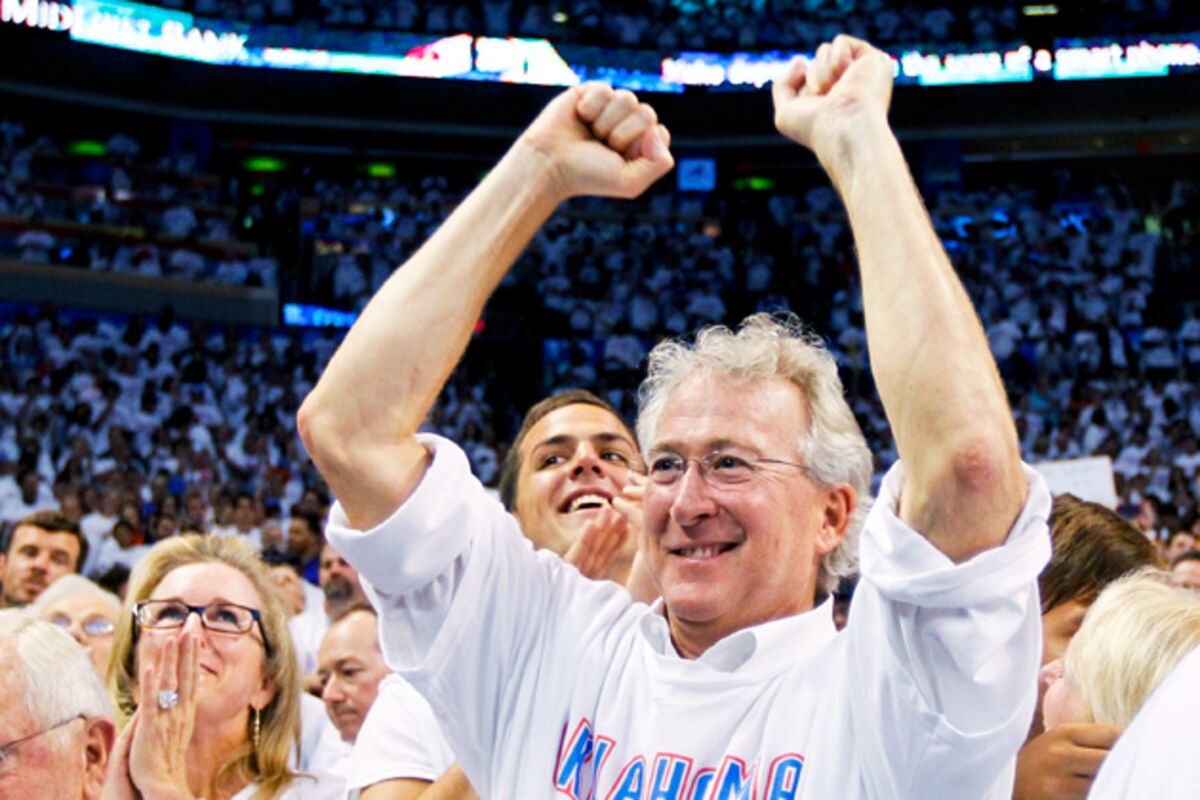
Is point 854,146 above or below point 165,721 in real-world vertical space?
above

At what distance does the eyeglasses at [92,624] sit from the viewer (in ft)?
12.1

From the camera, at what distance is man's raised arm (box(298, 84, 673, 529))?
73.9 inches

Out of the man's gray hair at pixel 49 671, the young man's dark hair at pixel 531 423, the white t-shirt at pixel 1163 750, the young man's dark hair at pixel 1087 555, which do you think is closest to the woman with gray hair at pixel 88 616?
the young man's dark hair at pixel 531 423

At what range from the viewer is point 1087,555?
2559 millimetres

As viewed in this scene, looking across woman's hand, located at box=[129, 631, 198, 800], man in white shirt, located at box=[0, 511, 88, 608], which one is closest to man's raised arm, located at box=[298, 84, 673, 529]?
woman's hand, located at box=[129, 631, 198, 800]

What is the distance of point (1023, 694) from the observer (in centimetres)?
159

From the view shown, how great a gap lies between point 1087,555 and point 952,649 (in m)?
1.10

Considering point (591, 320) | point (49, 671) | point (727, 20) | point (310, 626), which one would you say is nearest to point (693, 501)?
point (49, 671)

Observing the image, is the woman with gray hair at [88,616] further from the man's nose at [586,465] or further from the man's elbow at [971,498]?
the man's elbow at [971,498]

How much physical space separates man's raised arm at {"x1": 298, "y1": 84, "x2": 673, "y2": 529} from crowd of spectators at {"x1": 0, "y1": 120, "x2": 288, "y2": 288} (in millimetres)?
13590

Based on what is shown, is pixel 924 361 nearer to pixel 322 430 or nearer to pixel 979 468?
pixel 979 468

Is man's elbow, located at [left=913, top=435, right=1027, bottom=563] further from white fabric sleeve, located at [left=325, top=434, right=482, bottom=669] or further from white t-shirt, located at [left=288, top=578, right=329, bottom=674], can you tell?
white t-shirt, located at [left=288, top=578, right=329, bottom=674]

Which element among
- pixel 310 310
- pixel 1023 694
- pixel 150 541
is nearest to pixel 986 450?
pixel 1023 694

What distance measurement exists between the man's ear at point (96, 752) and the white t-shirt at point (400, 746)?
0.47 metres
